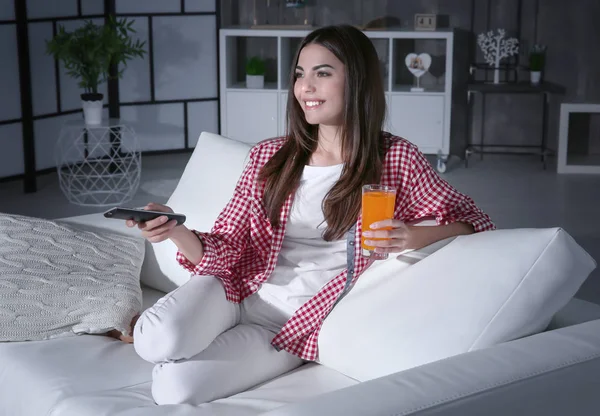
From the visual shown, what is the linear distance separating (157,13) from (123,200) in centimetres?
188

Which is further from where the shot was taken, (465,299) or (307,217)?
(307,217)

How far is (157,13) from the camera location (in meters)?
6.78

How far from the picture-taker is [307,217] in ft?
7.06

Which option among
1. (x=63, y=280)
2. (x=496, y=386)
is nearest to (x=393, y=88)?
(x=63, y=280)

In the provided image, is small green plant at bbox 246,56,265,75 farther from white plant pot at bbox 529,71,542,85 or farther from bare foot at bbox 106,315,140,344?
bare foot at bbox 106,315,140,344

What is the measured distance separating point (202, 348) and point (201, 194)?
76 centimetres

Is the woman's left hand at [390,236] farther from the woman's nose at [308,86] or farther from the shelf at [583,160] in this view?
the shelf at [583,160]

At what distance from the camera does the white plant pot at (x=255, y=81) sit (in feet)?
22.8

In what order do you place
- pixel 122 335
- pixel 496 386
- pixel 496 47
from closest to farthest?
pixel 496 386 → pixel 122 335 → pixel 496 47

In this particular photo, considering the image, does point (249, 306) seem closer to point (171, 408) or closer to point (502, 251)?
point (171, 408)

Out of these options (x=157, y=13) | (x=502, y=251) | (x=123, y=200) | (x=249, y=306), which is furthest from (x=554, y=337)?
(x=157, y=13)

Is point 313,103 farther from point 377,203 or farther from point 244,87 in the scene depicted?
point 244,87

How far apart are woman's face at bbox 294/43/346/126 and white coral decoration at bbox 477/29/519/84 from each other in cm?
484

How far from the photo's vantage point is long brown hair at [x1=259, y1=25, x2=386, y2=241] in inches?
82.4
